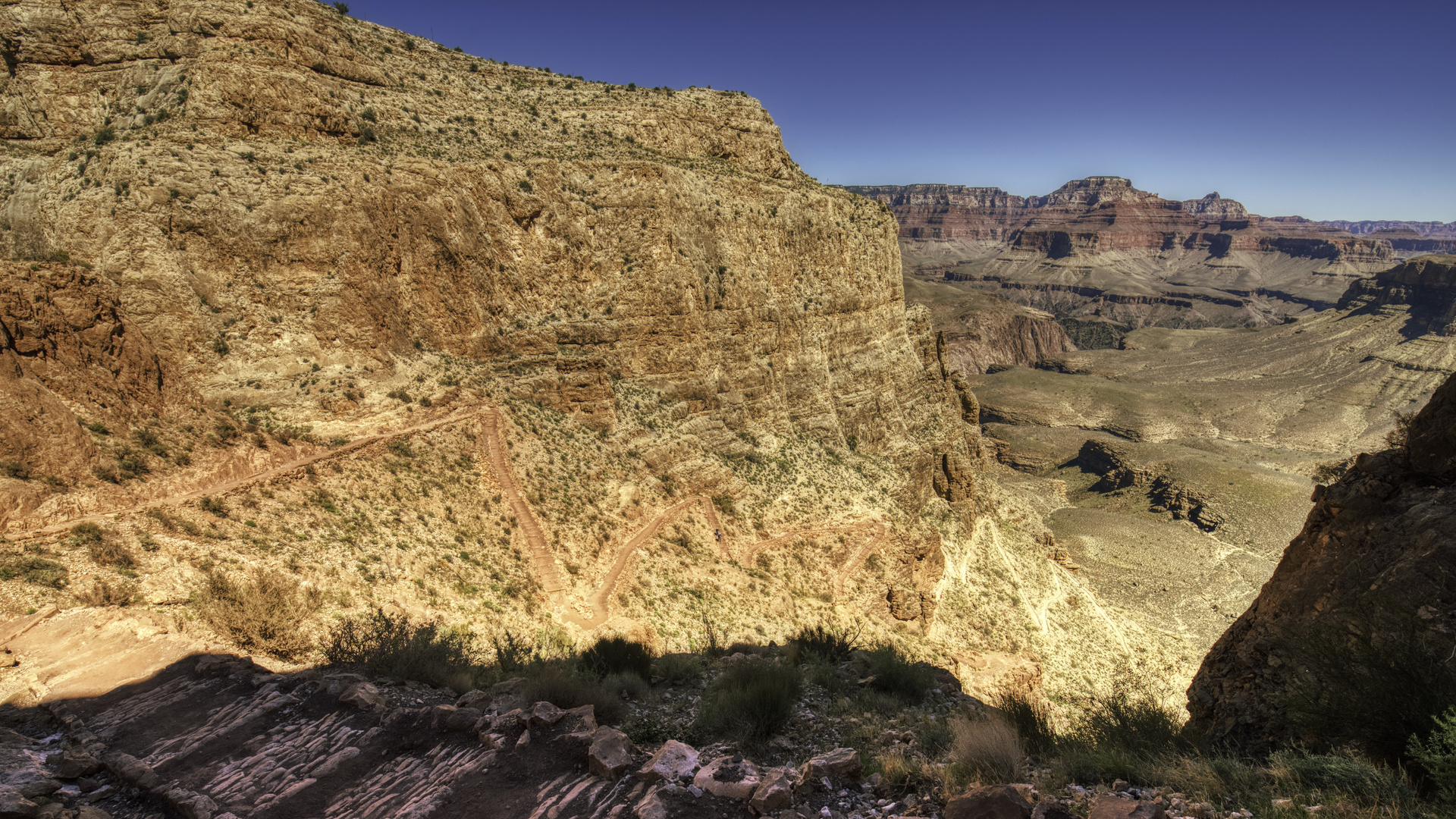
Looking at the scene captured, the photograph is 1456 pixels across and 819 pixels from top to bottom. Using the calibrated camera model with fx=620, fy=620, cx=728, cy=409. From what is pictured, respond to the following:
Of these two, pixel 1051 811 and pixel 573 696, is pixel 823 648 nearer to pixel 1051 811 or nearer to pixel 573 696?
pixel 573 696

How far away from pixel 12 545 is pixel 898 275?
38788 millimetres

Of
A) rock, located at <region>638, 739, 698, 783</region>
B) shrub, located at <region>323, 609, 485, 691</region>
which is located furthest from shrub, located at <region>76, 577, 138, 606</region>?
rock, located at <region>638, 739, 698, 783</region>

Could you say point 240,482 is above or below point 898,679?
above

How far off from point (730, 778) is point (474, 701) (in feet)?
14.3

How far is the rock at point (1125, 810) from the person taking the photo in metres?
5.80

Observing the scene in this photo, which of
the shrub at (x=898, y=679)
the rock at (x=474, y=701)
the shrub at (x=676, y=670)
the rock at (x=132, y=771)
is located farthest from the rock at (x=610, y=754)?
the shrub at (x=898, y=679)

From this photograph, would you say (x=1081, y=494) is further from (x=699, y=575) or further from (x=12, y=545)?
(x=12, y=545)

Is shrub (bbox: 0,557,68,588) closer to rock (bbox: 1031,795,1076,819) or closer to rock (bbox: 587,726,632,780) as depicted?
rock (bbox: 587,726,632,780)

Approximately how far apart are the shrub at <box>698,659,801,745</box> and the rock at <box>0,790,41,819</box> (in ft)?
24.3

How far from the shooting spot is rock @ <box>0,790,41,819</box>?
5.55 meters

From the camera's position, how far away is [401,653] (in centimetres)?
1066

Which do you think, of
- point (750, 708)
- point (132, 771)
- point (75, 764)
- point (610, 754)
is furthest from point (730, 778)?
point (75, 764)

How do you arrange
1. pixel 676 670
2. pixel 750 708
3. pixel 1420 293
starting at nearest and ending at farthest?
pixel 750 708, pixel 676 670, pixel 1420 293

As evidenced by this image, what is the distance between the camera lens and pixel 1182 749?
8969 mm
